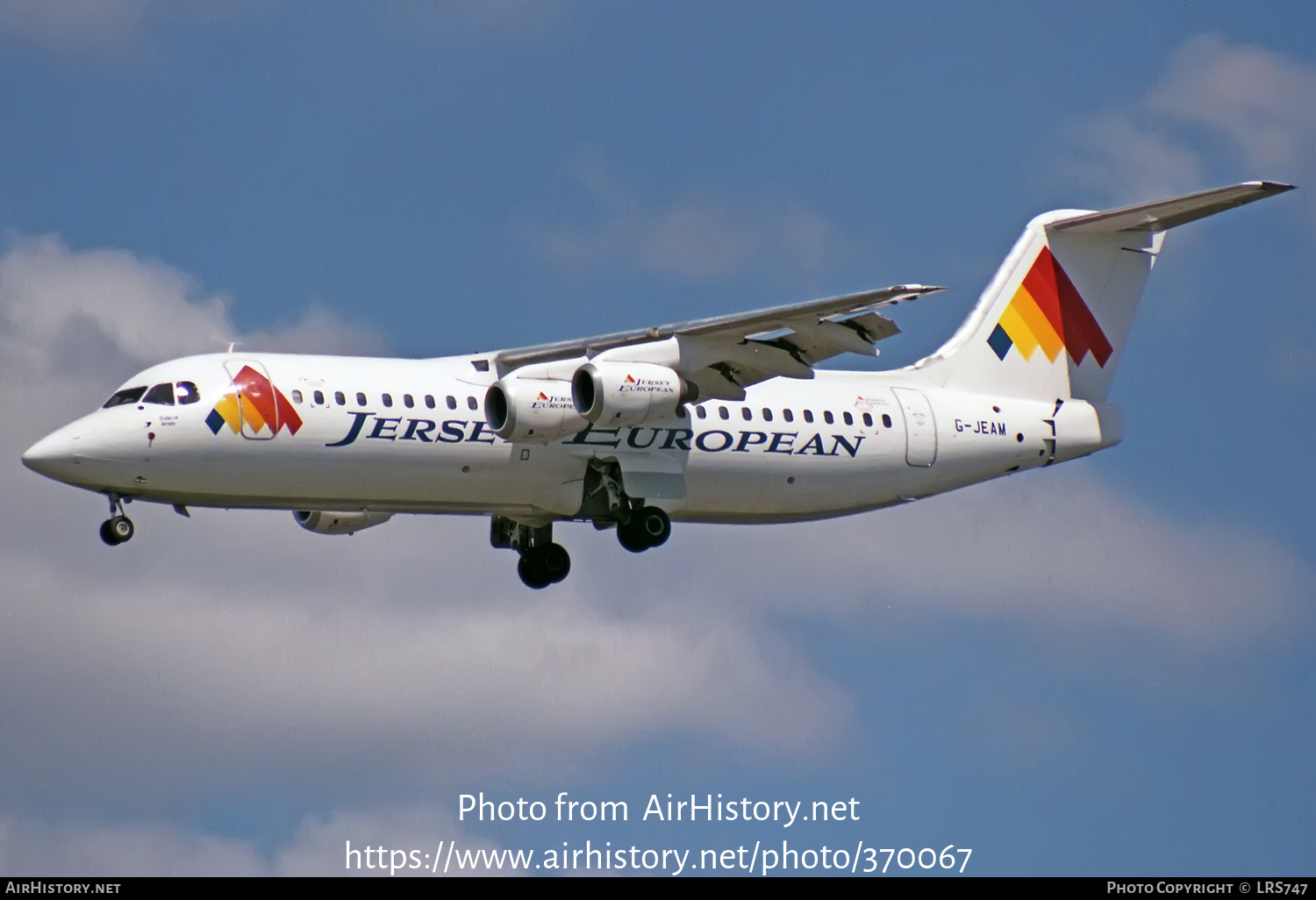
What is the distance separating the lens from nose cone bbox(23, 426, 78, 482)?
81.6ft

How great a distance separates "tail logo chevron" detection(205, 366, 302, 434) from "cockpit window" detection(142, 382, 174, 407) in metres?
0.48

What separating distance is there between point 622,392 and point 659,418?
0.75 metres

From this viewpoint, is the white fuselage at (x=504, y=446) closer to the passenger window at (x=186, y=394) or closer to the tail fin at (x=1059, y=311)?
the passenger window at (x=186, y=394)

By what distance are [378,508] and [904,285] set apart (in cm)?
625

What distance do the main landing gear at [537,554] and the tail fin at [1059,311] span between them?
504cm

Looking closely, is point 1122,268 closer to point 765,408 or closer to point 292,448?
point 765,408

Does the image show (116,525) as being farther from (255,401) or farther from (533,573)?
(533,573)

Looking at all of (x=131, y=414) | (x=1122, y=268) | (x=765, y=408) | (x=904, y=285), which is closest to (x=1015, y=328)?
(x=1122, y=268)

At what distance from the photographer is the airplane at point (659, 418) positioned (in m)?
25.3

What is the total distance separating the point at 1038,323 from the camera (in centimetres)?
3069

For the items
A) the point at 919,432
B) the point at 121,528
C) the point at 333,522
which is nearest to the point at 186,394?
the point at 121,528

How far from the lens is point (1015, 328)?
100 ft

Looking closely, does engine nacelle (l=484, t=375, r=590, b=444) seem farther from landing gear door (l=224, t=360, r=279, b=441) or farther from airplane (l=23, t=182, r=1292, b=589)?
landing gear door (l=224, t=360, r=279, b=441)

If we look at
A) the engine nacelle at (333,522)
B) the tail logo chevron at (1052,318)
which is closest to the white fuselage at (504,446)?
the tail logo chevron at (1052,318)
